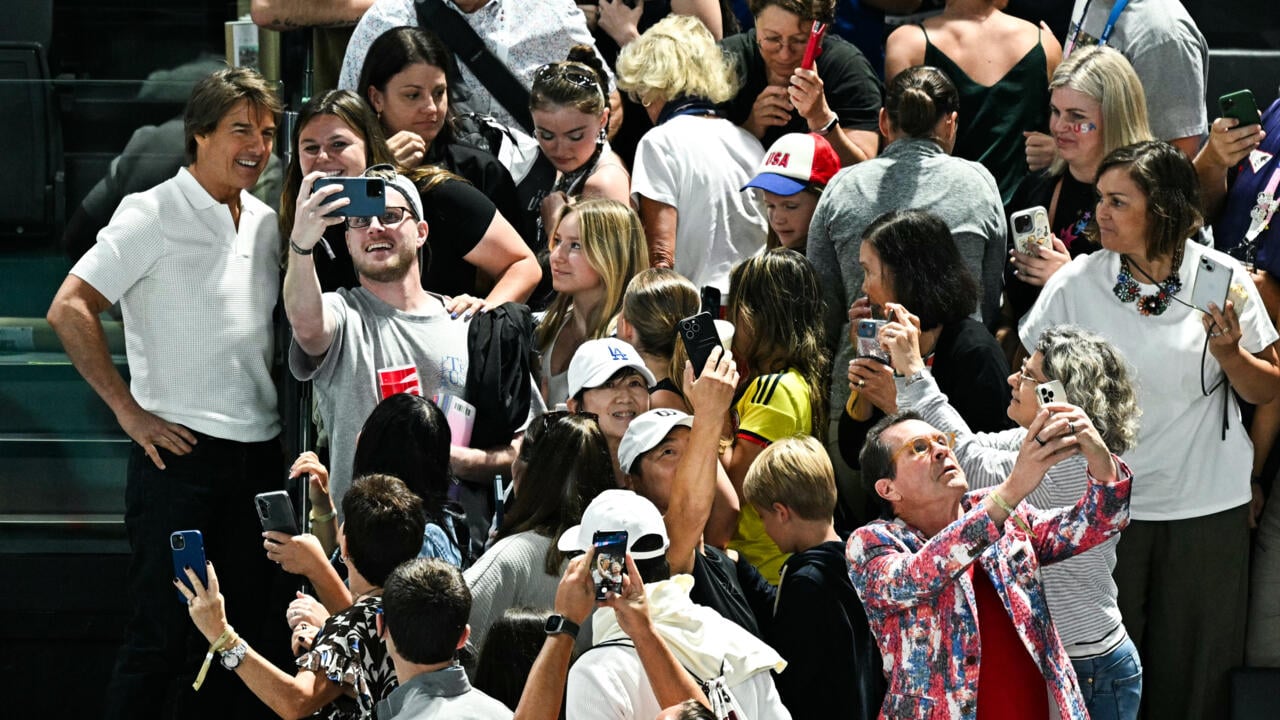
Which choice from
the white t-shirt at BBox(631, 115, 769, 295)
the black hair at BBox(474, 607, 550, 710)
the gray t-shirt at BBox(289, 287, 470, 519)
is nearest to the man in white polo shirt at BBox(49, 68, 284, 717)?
the gray t-shirt at BBox(289, 287, 470, 519)

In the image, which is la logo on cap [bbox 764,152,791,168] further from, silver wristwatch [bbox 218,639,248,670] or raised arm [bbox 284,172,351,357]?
silver wristwatch [bbox 218,639,248,670]

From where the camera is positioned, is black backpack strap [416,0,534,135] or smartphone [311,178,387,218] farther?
black backpack strap [416,0,534,135]

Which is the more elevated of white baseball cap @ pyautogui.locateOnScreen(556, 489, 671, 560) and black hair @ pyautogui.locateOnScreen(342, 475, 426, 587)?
white baseball cap @ pyautogui.locateOnScreen(556, 489, 671, 560)

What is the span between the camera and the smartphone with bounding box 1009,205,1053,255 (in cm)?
575

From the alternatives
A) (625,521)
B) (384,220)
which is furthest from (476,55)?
(625,521)

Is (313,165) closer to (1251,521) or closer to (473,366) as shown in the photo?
(473,366)

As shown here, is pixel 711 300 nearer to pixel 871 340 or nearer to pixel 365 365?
pixel 871 340

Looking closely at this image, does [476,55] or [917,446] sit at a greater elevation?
[476,55]

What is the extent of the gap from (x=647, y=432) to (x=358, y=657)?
98 centimetres

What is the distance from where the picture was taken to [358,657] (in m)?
4.34

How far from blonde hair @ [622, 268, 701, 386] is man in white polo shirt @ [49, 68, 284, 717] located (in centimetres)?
118

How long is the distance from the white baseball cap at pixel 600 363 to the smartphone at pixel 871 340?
2.04 ft

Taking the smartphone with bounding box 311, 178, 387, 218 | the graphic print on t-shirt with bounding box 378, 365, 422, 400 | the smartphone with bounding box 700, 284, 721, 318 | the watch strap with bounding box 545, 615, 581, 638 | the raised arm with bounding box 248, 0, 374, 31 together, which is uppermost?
the raised arm with bounding box 248, 0, 374, 31

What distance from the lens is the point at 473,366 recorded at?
544 centimetres
